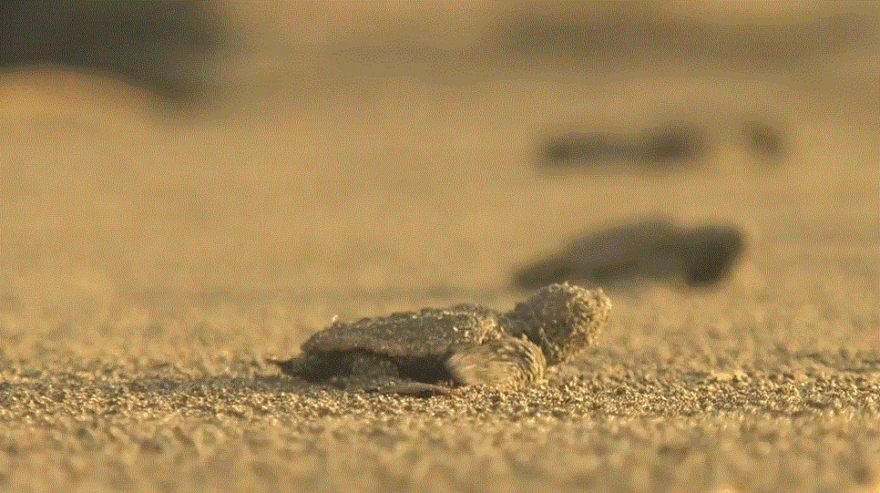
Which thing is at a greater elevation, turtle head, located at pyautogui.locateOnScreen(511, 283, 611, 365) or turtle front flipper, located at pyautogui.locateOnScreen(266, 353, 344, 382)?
turtle head, located at pyautogui.locateOnScreen(511, 283, 611, 365)

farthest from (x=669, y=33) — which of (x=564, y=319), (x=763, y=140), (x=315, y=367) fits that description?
(x=315, y=367)

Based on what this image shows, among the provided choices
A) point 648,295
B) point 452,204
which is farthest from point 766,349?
point 452,204

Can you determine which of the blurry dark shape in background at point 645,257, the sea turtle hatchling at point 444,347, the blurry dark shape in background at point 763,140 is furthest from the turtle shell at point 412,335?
the blurry dark shape in background at point 763,140

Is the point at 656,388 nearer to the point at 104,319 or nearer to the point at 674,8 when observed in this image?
the point at 104,319

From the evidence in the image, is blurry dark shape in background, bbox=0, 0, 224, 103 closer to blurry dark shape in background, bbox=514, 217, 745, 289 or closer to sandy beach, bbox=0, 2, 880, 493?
sandy beach, bbox=0, 2, 880, 493

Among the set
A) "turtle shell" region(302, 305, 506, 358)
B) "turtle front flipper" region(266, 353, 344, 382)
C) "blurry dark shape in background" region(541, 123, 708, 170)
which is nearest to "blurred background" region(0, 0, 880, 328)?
"blurry dark shape in background" region(541, 123, 708, 170)

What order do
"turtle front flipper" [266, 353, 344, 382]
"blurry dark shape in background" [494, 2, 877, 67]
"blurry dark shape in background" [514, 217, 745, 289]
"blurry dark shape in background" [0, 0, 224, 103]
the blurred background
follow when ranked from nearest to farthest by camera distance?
"turtle front flipper" [266, 353, 344, 382] < "blurry dark shape in background" [514, 217, 745, 289] < the blurred background < "blurry dark shape in background" [0, 0, 224, 103] < "blurry dark shape in background" [494, 2, 877, 67]

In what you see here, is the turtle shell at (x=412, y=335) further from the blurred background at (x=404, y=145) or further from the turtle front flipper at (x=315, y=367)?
the blurred background at (x=404, y=145)
